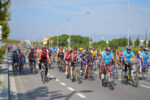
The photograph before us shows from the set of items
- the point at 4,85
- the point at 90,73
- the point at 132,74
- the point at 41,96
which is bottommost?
the point at 41,96

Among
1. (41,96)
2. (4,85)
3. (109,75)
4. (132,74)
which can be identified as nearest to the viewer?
(4,85)

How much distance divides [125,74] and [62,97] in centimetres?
386

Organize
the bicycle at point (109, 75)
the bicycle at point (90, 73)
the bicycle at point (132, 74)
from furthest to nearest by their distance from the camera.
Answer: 1. the bicycle at point (90, 73)
2. the bicycle at point (132, 74)
3. the bicycle at point (109, 75)

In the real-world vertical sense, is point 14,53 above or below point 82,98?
above

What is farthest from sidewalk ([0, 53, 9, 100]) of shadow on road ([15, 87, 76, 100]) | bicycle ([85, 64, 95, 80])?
bicycle ([85, 64, 95, 80])

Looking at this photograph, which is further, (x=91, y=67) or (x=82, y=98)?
(x=91, y=67)

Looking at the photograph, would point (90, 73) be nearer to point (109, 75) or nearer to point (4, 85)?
point (109, 75)

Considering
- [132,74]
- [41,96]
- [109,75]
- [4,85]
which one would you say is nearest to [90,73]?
[132,74]

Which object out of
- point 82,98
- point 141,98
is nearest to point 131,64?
point 141,98

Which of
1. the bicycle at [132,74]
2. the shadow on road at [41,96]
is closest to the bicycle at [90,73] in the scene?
the bicycle at [132,74]

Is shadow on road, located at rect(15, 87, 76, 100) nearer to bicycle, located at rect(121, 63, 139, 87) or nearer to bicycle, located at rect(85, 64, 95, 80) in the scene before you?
bicycle, located at rect(121, 63, 139, 87)

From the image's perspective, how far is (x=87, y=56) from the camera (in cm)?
1250

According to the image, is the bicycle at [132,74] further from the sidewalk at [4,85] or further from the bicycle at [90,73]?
the sidewalk at [4,85]

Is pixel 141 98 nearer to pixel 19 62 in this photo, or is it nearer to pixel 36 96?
pixel 36 96
